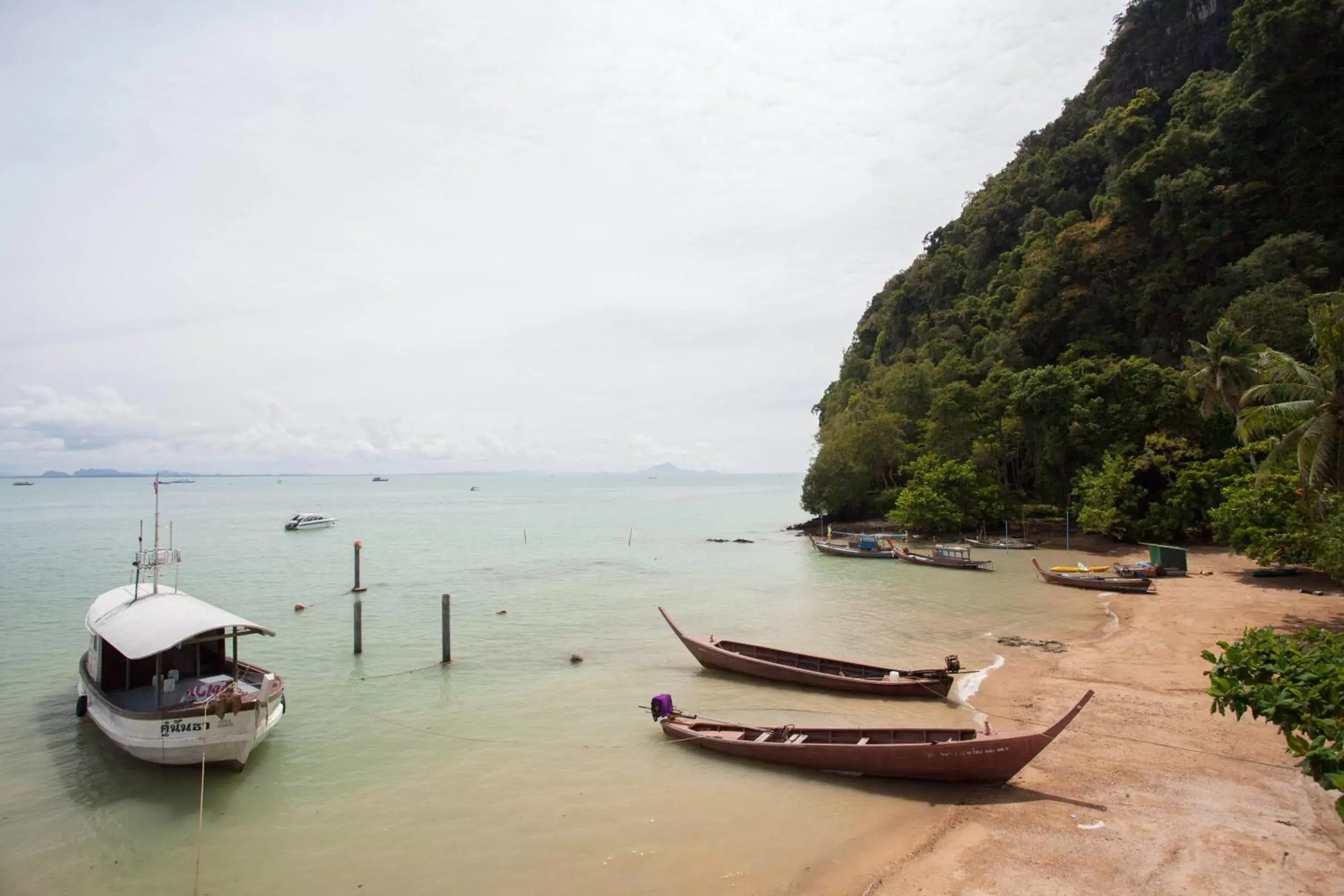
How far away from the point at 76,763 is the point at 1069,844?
16.7m

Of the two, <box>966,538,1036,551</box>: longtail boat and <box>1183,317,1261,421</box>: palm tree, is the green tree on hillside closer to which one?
<box>966,538,1036,551</box>: longtail boat

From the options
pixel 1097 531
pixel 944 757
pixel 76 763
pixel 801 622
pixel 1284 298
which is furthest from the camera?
pixel 1097 531

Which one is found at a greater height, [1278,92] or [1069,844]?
[1278,92]

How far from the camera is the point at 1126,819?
9.56 m

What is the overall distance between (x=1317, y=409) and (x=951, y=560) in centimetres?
2156

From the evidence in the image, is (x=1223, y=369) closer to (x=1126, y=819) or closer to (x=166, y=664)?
(x=1126, y=819)

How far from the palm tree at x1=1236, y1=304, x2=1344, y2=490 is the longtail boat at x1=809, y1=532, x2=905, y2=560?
2466 cm

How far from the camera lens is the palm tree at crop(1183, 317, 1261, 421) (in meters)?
31.6

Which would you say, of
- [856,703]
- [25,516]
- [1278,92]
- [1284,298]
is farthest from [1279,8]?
[25,516]

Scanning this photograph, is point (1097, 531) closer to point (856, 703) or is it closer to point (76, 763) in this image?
point (856, 703)

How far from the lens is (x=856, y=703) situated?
15797 millimetres

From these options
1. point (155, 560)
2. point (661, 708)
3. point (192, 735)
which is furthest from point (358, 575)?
point (661, 708)

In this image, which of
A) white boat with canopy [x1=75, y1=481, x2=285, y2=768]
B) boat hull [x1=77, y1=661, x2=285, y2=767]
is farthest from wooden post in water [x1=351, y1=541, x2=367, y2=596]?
boat hull [x1=77, y1=661, x2=285, y2=767]

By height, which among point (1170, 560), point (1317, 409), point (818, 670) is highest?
point (1317, 409)
